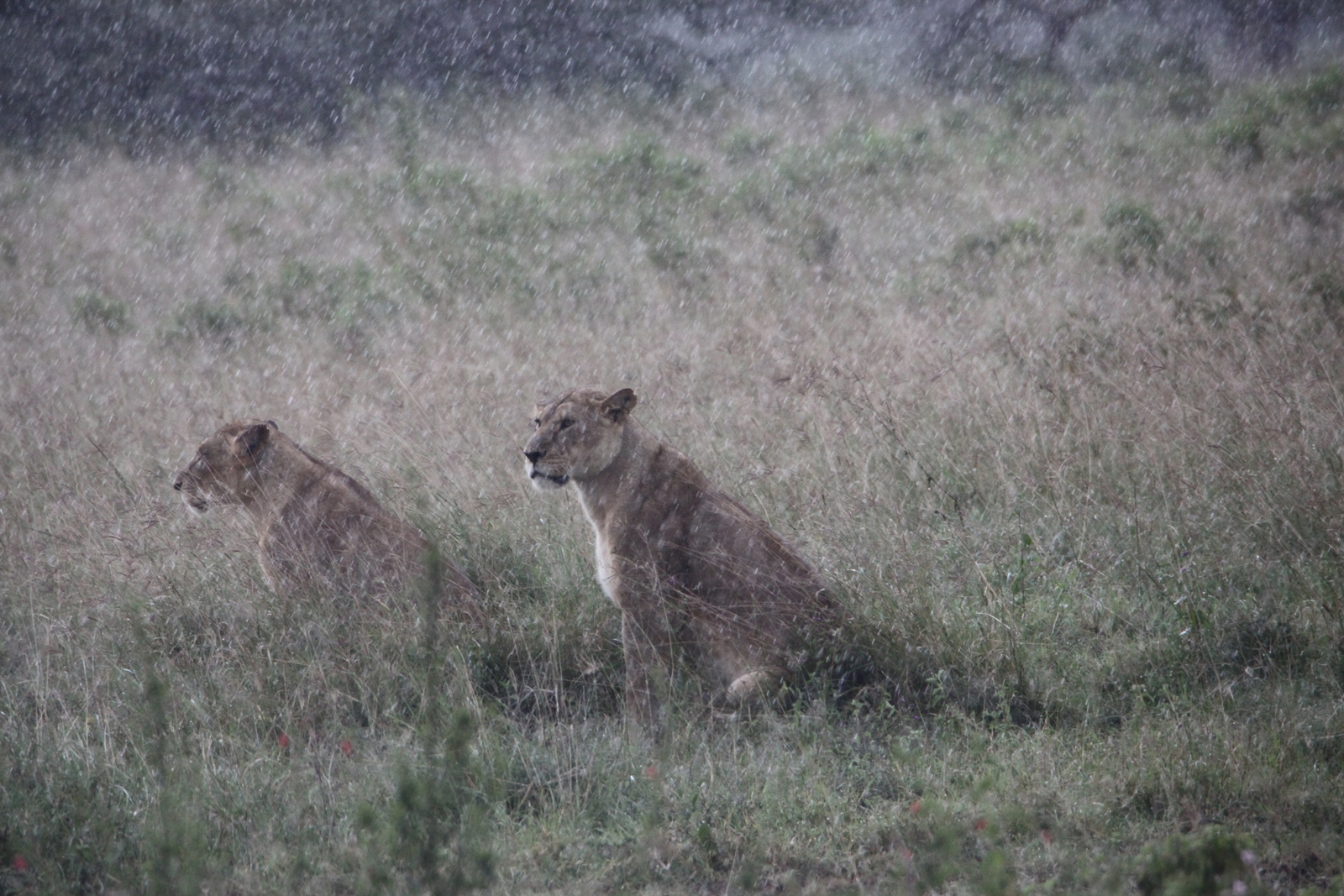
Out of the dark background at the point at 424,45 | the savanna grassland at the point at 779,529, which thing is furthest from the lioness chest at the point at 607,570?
the dark background at the point at 424,45

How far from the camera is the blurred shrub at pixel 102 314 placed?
1241cm

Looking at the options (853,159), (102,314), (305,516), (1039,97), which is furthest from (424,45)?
(305,516)

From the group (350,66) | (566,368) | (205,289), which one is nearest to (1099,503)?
(566,368)

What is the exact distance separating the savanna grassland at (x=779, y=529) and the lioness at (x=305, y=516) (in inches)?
7.3

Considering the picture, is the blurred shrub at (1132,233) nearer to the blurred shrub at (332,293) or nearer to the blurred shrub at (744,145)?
the blurred shrub at (744,145)

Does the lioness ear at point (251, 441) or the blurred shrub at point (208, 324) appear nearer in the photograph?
the lioness ear at point (251, 441)

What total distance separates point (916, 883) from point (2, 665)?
166 inches

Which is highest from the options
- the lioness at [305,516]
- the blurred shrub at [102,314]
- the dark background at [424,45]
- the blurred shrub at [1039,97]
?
the dark background at [424,45]

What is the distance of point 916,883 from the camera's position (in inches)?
131

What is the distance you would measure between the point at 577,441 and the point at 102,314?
30.1 ft

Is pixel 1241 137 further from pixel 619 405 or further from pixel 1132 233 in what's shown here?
pixel 619 405

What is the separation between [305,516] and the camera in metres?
5.80

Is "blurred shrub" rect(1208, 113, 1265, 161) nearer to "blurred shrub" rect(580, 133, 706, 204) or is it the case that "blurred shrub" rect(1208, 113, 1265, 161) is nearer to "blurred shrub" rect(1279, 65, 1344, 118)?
"blurred shrub" rect(1279, 65, 1344, 118)

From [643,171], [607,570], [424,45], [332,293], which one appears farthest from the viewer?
[424,45]
